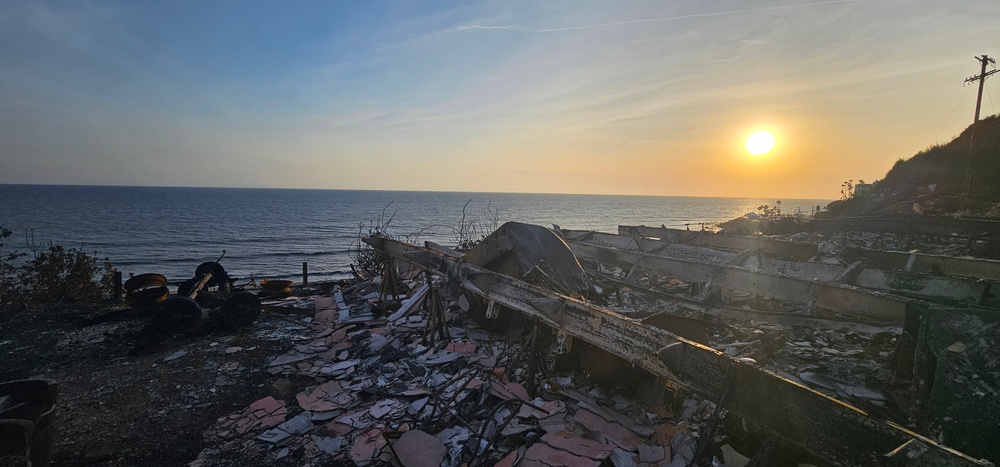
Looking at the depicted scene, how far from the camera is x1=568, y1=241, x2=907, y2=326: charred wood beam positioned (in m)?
5.54

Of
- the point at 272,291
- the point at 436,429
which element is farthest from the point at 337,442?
the point at 272,291

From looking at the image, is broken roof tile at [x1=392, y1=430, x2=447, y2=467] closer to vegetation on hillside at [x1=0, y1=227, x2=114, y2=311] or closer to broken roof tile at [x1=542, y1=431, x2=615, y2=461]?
broken roof tile at [x1=542, y1=431, x2=615, y2=461]

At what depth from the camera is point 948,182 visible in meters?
24.9

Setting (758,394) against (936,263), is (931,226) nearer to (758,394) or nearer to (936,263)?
(936,263)

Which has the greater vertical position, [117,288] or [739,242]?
[739,242]

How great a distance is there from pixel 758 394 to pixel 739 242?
1143 centimetres

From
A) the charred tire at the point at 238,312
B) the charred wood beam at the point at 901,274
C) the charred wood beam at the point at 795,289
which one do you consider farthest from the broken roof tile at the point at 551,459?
the charred tire at the point at 238,312

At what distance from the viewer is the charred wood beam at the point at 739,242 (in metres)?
10.9

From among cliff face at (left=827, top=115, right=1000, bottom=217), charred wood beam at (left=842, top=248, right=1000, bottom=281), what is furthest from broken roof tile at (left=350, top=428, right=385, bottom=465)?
cliff face at (left=827, top=115, right=1000, bottom=217)

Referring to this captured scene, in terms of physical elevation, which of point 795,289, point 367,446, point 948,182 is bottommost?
point 367,446

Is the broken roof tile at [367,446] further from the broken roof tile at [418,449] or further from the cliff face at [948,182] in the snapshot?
the cliff face at [948,182]

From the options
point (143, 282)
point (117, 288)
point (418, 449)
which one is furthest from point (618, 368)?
point (117, 288)

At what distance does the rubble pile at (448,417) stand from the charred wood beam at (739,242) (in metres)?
7.70

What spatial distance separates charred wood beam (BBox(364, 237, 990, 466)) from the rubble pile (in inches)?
33.7
